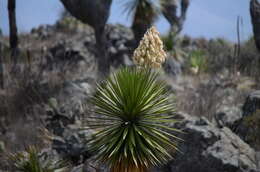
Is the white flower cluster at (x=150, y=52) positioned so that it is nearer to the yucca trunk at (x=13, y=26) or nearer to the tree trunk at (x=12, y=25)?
the yucca trunk at (x=13, y=26)

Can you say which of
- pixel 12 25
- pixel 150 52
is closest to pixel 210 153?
pixel 150 52

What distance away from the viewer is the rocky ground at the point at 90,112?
6.80 metres

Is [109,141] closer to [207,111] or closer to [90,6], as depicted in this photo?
[207,111]

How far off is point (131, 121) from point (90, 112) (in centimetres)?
386

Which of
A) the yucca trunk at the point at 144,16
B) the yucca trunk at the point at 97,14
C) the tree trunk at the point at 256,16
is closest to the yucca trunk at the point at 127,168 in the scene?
the yucca trunk at the point at 97,14

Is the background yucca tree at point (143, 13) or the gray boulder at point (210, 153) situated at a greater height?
the background yucca tree at point (143, 13)

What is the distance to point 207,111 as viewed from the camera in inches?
423

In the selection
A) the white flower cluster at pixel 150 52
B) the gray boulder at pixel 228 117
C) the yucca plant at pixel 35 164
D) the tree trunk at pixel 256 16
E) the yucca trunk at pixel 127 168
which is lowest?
the yucca plant at pixel 35 164

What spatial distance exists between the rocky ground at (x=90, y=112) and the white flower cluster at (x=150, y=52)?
1621 mm

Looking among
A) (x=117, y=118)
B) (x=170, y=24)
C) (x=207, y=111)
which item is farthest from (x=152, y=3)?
(x=170, y=24)

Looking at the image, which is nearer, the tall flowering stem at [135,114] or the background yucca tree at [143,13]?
the tall flowering stem at [135,114]

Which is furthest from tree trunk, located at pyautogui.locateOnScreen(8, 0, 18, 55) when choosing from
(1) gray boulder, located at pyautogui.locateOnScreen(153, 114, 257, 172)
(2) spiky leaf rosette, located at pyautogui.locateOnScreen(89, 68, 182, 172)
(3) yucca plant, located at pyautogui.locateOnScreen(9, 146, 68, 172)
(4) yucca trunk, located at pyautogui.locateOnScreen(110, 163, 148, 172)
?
(4) yucca trunk, located at pyautogui.locateOnScreen(110, 163, 148, 172)

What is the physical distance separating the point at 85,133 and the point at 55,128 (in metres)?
1.90

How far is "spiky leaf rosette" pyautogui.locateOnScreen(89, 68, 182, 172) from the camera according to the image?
5.53m
